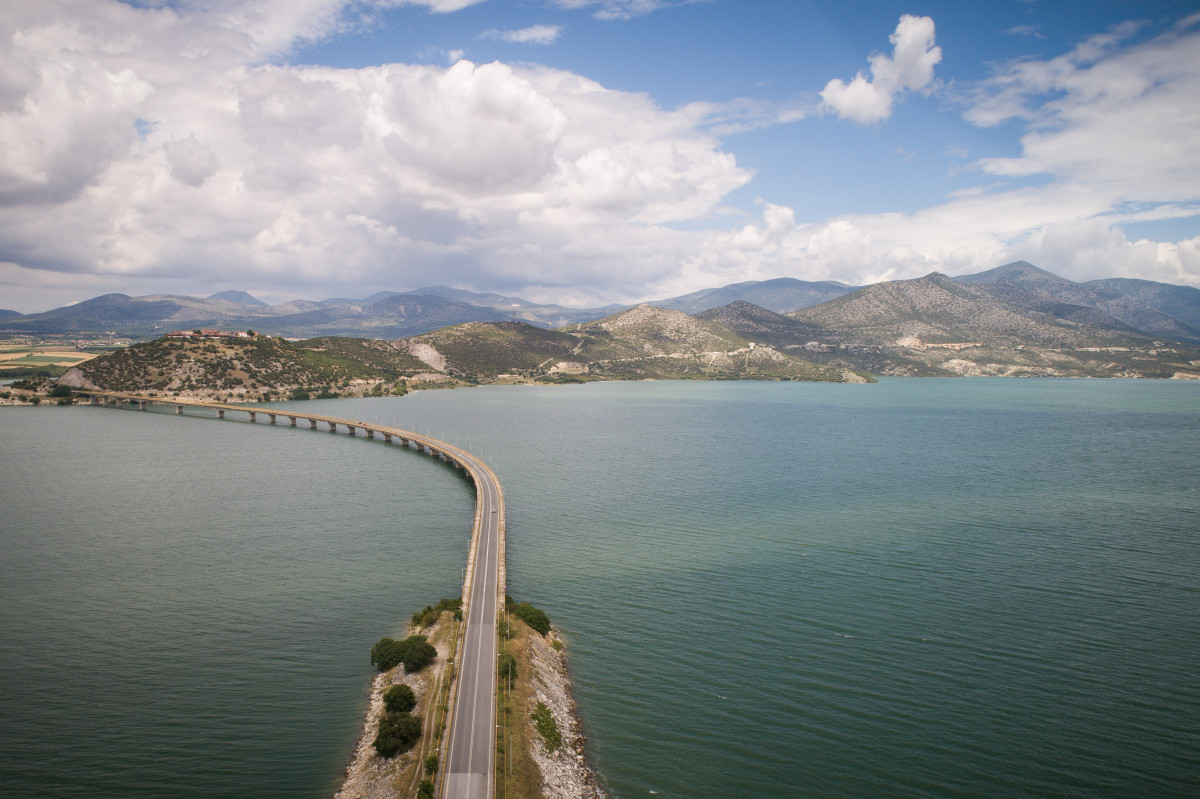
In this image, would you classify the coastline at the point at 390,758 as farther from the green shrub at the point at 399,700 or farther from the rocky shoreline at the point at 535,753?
the green shrub at the point at 399,700

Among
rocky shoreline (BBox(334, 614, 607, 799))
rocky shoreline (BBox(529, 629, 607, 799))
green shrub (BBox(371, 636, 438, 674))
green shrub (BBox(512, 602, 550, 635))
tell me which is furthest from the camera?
green shrub (BBox(512, 602, 550, 635))

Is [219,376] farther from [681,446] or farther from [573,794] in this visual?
[573,794]

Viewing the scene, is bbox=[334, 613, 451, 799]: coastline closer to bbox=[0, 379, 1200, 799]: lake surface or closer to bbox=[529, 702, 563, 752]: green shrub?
bbox=[0, 379, 1200, 799]: lake surface

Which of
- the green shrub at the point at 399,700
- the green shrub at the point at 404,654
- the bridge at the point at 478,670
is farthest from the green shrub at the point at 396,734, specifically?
the green shrub at the point at 404,654

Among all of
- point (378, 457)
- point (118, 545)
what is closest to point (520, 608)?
point (118, 545)

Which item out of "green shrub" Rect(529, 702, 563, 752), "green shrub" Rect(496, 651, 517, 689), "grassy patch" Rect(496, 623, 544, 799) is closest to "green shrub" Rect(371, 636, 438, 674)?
"green shrub" Rect(496, 651, 517, 689)
